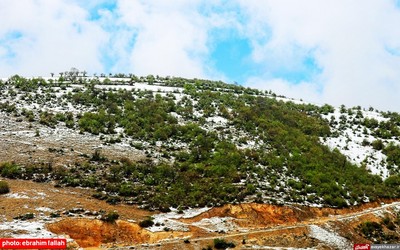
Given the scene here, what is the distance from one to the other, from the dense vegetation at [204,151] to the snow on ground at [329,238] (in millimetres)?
3939

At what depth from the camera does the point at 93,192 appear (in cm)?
2955

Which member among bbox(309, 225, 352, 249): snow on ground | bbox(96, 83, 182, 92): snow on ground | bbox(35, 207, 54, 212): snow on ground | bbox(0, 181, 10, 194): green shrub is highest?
bbox(96, 83, 182, 92): snow on ground

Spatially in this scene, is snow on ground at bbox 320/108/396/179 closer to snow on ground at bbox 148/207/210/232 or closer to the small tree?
snow on ground at bbox 148/207/210/232

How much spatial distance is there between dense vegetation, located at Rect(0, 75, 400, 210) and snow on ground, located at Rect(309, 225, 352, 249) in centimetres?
394

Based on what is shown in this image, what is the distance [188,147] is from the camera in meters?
39.2

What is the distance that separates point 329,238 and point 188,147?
15.5m

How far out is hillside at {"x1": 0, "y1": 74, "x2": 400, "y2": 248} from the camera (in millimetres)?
31609

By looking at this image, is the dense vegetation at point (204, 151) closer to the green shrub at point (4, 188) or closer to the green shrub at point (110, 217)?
the green shrub at point (4, 188)

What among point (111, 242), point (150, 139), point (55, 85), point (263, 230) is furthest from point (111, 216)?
point (55, 85)

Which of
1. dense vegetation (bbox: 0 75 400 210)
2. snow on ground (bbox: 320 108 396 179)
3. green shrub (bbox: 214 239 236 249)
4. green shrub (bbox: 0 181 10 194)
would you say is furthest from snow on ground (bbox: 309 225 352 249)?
green shrub (bbox: 0 181 10 194)

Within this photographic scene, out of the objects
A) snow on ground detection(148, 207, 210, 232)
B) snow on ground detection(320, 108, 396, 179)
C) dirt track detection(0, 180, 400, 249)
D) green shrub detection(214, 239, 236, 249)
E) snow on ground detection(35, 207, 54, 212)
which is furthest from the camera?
snow on ground detection(320, 108, 396, 179)

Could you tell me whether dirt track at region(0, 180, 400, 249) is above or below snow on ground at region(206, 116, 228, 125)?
below

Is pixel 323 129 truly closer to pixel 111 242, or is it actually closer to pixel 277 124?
pixel 277 124

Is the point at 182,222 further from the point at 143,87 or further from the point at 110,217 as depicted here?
the point at 143,87
